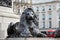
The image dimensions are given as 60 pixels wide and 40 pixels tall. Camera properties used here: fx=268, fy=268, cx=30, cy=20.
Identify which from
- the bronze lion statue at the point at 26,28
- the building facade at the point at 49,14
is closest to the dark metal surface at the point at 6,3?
the bronze lion statue at the point at 26,28

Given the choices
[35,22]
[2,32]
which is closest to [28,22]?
[35,22]

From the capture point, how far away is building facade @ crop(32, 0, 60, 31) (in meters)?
65.4

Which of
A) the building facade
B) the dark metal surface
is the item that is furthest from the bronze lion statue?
the building facade

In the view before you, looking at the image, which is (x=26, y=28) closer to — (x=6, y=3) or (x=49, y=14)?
(x=6, y=3)

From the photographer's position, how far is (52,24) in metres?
66.4

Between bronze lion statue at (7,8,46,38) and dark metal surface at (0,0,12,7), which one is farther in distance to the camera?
dark metal surface at (0,0,12,7)

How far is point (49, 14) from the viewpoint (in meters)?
67.1

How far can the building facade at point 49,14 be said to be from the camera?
6544 centimetres

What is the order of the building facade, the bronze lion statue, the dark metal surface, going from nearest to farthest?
the bronze lion statue → the dark metal surface → the building facade

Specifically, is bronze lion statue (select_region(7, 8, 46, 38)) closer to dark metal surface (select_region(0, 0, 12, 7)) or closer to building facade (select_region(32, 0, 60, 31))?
dark metal surface (select_region(0, 0, 12, 7))

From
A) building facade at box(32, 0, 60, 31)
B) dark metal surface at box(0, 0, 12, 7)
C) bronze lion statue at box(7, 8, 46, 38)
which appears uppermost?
dark metal surface at box(0, 0, 12, 7)

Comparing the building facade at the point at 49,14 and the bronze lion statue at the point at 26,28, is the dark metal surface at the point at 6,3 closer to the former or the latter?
the bronze lion statue at the point at 26,28

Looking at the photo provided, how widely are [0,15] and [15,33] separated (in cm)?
580

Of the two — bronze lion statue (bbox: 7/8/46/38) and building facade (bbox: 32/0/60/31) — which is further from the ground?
bronze lion statue (bbox: 7/8/46/38)
